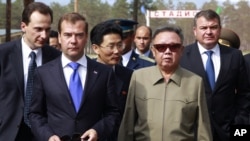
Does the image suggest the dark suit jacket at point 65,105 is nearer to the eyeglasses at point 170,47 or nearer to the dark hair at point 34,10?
the eyeglasses at point 170,47

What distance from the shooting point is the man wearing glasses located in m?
3.29

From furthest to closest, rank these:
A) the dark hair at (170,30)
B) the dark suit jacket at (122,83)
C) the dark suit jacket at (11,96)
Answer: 1. the dark suit jacket at (122,83)
2. the dark suit jacket at (11,96)
3. the dark hair at (170,30)

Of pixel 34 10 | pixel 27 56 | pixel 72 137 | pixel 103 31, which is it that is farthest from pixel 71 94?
pixel 103 31

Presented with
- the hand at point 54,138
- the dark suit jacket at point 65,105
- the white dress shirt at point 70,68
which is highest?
the white dress shirt at point 70,68

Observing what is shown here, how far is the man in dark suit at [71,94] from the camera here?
3.19m

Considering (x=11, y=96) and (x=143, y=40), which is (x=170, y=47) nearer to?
(x=11, y=96)

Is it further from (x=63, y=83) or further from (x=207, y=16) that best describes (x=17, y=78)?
(x=207, y=16)

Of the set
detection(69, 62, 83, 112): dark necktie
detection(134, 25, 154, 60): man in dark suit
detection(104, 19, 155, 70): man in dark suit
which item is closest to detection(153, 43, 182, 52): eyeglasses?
detection(69, 62, 83, 112): dark necktie

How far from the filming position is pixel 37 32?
3.72 m

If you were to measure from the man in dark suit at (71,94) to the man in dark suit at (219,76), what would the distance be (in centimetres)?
121

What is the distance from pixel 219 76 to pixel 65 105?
1620 millimetres

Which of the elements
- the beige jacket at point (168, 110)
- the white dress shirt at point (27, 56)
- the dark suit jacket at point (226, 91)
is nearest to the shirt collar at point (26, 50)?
the white dress shirt at point (27, 56)

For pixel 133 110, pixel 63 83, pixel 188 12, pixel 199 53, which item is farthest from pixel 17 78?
pixel 188 12

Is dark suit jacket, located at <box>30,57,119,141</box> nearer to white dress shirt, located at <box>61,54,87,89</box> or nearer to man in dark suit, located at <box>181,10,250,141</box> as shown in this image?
white dress shirt, located at <box>61,54,87,89</box>
